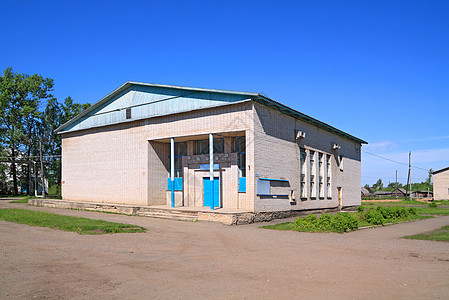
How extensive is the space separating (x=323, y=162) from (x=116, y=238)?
62.4 feet

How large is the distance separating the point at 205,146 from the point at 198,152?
2.17 feet

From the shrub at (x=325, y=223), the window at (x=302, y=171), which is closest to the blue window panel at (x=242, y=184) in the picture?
the shrub at (x=325, y=223)

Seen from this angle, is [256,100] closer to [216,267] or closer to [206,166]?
[206,166]

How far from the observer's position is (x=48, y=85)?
4428 cm

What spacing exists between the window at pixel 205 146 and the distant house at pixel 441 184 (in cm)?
4949

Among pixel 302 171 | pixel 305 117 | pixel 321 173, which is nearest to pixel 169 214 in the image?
pixel 302 171

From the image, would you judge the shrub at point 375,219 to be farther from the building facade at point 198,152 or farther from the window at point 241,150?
the window at point 241,150

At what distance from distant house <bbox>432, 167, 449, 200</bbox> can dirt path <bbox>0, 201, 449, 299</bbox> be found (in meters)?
53.3

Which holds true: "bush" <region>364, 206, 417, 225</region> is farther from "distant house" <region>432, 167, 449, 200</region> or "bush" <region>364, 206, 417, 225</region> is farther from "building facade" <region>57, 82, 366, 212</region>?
"distant house" <region>432, 167, 449, 200</region>

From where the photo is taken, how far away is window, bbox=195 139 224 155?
69.7 feet

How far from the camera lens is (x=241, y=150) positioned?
2034 cm

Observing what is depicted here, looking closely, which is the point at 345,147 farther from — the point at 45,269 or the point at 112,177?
the point at 45,269

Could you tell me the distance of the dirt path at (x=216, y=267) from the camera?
5785 mm

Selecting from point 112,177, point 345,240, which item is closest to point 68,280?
point 345,240
